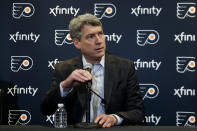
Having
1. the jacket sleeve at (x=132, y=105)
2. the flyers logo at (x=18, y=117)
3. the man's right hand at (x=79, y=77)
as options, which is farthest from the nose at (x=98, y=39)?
the flyers logo at (x=18, y=117)

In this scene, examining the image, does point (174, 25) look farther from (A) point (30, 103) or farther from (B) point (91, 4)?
(A) point (30, 103)

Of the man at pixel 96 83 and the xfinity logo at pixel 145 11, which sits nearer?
the man at pixel 96 83

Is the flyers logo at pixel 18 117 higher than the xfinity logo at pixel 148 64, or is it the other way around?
the xfinity logo at pixel 148 64

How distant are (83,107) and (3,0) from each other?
193cm

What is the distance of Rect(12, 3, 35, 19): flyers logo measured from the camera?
3592mm

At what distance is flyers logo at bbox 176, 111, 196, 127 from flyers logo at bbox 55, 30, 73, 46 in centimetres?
151

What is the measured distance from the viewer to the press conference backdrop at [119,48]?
338 cm

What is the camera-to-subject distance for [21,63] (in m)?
3.58

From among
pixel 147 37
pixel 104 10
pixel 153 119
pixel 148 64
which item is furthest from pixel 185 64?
pixel 104 10

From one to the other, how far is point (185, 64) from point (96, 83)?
1.29 metres

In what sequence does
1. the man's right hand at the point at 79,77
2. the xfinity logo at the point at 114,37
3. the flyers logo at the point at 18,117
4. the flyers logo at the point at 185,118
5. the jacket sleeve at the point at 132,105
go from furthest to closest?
the flyers logo at the point at 18,117 → the xfinity logo at the point at 114,37 → the flyers logo at the point at 185,118 → the jacket sleeve at the point at 132,105 → the man's right hand at the point at 79,77

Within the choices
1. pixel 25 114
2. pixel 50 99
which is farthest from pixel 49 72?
pixel 50 99

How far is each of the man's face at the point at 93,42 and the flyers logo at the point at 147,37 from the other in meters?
0.98

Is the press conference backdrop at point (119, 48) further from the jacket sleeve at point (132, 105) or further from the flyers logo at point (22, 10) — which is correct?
the jacket sleeve at point (132, 105)
